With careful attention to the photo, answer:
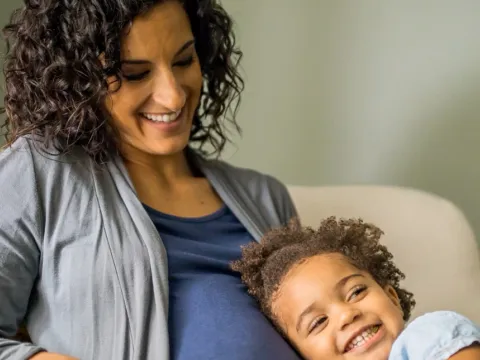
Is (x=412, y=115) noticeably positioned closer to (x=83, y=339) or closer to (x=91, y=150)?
(x=91, y=150)

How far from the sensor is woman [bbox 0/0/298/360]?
3.32ft

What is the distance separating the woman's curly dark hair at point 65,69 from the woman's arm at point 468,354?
2.06 feet

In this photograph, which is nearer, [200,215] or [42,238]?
[42,238]

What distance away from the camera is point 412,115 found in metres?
1.72

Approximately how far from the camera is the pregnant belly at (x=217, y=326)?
99 cm

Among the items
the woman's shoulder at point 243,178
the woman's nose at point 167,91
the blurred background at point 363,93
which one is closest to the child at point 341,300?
the woman's shoulder at point 243,178

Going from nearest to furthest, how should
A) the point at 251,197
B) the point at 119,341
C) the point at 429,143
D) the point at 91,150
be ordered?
the point at 119,341
the point at 91,150
the point at 251,197
the point at 429,143

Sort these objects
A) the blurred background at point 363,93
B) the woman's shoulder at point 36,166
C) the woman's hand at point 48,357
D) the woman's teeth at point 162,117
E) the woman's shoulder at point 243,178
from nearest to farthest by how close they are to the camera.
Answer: the woman's hand at point 48,357, the woman's shoulder at point 36,166, the woman's teeth at point 162,117, the woman's shoulder at point 243,178, the blurred background at point 363,93

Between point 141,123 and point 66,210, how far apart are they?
20 centimetres

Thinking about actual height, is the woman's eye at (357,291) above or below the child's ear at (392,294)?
above

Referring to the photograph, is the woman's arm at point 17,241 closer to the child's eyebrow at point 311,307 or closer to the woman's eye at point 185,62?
the woman's eye at point 185,62

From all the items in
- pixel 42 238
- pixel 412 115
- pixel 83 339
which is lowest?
pixel 83 339

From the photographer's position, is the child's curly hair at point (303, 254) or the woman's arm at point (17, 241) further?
the child's curly hair at point (303, 254)

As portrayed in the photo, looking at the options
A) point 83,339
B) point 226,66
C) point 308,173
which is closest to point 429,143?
point 308,173
